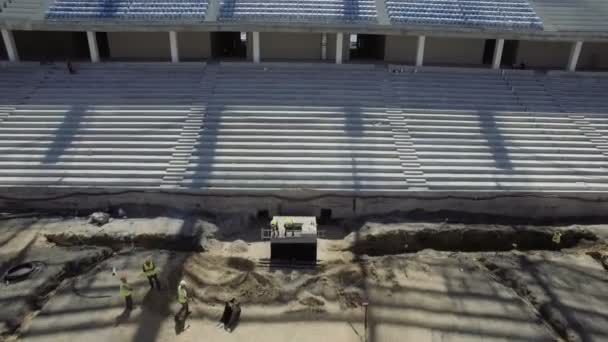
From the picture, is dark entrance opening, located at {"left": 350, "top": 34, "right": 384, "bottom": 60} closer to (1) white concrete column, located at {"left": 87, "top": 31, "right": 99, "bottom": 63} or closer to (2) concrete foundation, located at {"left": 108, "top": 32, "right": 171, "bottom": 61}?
(2) concrete foundation, located at {"left": 108, "top": 32, "right": 171, "bottom": 61}

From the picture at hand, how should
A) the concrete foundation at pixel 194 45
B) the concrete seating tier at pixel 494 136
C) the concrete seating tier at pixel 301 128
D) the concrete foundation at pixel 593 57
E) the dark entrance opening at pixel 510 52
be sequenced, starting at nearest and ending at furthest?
the concrete seating tier at pixel 301 128 → the concrete seating tier at pixel 494 136 → the concrete foundation at pixel 194 45 → the concrete foundation at pixel 593 57 → the dark entrance opening at pixel 510 52

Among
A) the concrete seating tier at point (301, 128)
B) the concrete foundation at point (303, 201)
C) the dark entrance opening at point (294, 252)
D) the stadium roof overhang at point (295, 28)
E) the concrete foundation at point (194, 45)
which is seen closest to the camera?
the dark entrance opening at point (294, 252)

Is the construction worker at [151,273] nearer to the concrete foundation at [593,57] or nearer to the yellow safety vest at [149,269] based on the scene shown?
the yellow safety vest at [149,269]

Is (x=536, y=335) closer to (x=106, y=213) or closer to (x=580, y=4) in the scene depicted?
(x=106, y=213)

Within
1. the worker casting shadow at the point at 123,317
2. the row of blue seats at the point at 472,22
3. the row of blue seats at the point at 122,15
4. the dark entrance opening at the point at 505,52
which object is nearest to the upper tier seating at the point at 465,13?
the row of blue seats at the point at 472,22

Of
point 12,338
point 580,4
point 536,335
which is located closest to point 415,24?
point 580,4

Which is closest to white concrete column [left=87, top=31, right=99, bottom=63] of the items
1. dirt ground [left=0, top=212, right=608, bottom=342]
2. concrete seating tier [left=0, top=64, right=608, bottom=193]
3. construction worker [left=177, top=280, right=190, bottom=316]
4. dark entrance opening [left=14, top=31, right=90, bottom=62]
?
concrete seating tier [left=0, top=64, right=608, bottom=193]

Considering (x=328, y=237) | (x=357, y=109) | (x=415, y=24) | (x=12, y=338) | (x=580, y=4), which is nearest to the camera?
(x=12, y=338)
